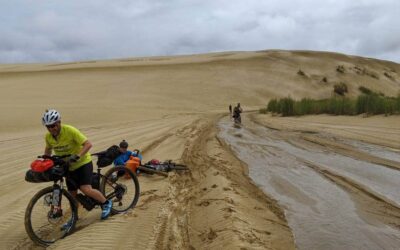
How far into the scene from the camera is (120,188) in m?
8.20

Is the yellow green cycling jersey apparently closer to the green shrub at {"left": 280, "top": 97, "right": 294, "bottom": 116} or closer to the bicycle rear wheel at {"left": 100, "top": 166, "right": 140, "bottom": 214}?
the bicycle rear wheel at {"left": 100, "top": 166, "right": 140, "bottom": 214}

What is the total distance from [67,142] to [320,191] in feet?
16.5

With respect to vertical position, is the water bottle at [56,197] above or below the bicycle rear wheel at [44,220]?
above

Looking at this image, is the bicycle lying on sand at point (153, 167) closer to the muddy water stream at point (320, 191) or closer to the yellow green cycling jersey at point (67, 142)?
the muddy water stream at point (320, 191)

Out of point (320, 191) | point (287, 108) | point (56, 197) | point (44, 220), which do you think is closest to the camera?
point (56, 197)

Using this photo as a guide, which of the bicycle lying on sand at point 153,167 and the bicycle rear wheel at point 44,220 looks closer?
the bicycle rear wheel at point 44,220

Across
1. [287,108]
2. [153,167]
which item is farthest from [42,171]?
[287,108]

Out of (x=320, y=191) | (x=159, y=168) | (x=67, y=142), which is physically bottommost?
(x=320, y=191)

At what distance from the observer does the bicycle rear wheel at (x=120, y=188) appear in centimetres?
807

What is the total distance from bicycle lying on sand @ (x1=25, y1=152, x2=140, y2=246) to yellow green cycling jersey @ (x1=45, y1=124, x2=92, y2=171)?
0.36 feet

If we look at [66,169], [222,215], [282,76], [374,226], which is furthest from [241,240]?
[282,76]

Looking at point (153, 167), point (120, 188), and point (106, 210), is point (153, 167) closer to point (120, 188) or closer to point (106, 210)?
point (120, 188)

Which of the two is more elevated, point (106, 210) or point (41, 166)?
point (41, 166)

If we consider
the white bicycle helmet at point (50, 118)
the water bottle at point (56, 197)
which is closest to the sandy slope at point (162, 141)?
the water bottle at point (56, 197)
